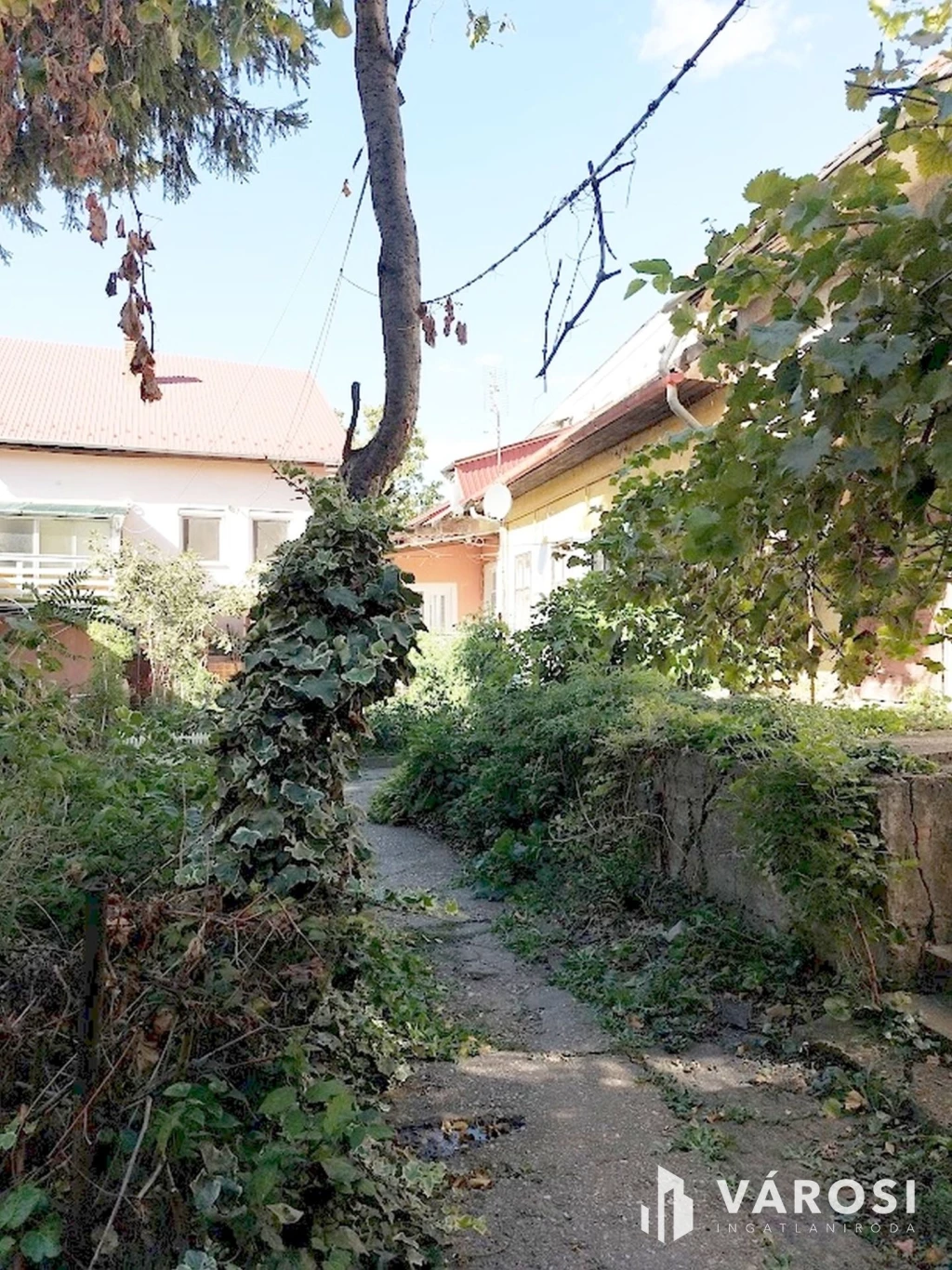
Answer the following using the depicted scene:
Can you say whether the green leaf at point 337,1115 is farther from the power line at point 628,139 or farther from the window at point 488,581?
the window at point 488,581

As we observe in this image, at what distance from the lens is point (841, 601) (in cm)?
241

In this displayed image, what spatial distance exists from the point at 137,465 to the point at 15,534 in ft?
9.97

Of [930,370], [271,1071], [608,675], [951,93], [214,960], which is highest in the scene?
[951,93]

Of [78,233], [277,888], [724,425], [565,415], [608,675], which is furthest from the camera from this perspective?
[565,415]

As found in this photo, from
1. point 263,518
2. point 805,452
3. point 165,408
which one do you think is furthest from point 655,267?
point 165,408

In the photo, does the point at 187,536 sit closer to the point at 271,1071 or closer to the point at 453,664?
the point at 453,664

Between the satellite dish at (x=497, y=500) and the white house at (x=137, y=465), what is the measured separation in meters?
8.48

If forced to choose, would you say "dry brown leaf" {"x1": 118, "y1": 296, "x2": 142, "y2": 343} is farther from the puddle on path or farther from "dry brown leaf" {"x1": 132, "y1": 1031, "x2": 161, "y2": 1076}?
the puddle on path

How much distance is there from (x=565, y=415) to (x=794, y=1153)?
50.8ft

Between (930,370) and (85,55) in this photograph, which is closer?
(930,370)

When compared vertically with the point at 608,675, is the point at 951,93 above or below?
above

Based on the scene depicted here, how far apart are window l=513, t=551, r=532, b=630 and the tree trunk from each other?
9.19 m

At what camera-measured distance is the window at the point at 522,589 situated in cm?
1358

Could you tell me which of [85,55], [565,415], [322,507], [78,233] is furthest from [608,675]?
[565,415]
